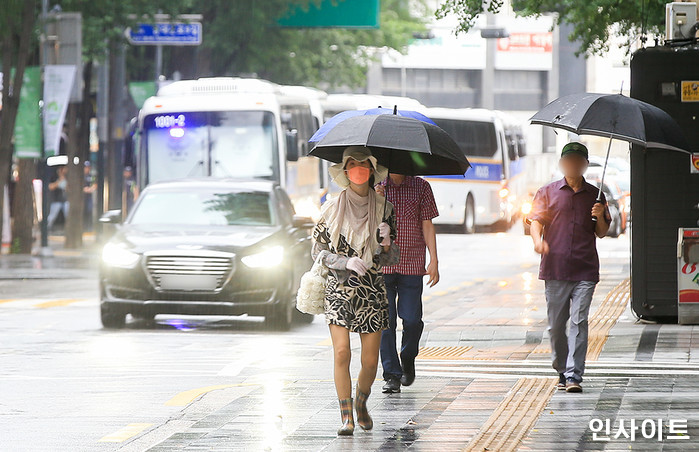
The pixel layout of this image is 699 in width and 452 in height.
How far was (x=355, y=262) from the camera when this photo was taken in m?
8.43

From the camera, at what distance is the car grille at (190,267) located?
50.2 feet

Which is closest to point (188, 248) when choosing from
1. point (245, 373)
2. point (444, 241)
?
point (245, 373)

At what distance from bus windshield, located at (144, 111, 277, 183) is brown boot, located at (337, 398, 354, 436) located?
17.6 m

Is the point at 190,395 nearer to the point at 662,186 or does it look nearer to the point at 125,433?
the point at 125,433

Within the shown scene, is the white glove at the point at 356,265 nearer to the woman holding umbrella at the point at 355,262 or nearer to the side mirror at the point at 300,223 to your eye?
the woman holding umbrella at the point at 355,262

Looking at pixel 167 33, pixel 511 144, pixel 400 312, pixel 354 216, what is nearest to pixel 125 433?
pixel 354 216

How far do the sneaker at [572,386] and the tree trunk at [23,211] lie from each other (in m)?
21.5

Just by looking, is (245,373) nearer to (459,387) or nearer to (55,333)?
(459,387)

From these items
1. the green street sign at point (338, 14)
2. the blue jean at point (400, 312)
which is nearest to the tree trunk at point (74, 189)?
the green street sign at point (338, 14)

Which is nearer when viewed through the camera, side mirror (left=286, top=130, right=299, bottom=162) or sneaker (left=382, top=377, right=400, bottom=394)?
sneaker (left=382, top=377, right=400, bottom=394)

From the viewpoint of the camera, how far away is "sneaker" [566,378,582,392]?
9.92m

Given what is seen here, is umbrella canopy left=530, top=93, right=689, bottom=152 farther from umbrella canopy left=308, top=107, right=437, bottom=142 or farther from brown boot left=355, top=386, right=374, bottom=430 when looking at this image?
brown boot left=355, top=386, right=374, bottom=430

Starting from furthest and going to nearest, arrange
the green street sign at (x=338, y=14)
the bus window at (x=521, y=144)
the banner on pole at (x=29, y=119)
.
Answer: the bus window at (x=521, y=144) < the green street sign at (x=338, y=14) < the banner on pole at (x=29, y=119)

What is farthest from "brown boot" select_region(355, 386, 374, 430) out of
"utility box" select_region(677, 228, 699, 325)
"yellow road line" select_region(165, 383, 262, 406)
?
"utility box" select_region(677, 228, 699, 325)
